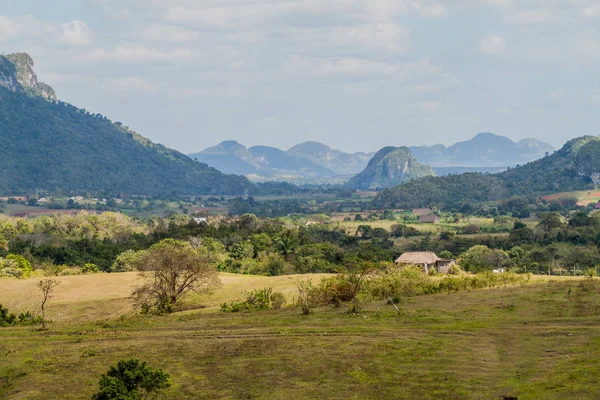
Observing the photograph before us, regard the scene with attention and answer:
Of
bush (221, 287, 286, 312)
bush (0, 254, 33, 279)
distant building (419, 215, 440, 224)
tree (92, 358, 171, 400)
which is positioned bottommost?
distant building (419, 215, 440, 224)

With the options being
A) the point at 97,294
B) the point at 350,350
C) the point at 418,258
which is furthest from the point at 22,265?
the point at 350,350

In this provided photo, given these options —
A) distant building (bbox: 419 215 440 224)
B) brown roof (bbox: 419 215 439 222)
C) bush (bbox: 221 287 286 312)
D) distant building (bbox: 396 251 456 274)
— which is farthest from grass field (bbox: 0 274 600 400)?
brown roof (bbox: 419 215 439 222)

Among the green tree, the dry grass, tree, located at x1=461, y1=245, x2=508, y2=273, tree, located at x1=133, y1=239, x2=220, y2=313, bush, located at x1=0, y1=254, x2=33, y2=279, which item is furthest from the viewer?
tree, located at x1=461, y1=245, x2=508, y2=273

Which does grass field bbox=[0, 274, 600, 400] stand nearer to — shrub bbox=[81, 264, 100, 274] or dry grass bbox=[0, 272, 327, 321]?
dry grass bbox=[0, 272, 327, 321]

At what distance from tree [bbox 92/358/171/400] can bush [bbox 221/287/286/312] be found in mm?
24787

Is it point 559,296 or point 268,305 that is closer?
point 559,296

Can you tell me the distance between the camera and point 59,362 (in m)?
36.4

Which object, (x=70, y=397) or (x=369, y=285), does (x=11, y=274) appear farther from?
(x=70, y=397)

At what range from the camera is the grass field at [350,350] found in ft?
101

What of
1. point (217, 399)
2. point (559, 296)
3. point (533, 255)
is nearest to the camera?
point (217, 399)

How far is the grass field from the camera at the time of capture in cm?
3081

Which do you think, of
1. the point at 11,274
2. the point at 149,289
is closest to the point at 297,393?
the point at 149,289

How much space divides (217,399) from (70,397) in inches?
226

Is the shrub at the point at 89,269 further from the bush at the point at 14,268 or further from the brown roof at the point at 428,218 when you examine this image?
the brown roof at the point at 428,218
